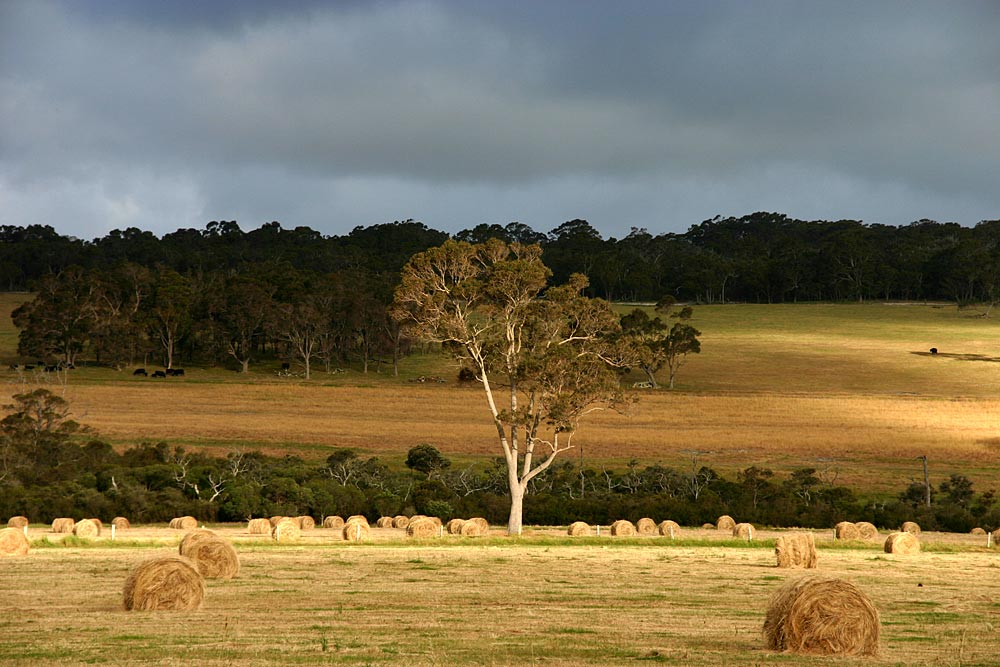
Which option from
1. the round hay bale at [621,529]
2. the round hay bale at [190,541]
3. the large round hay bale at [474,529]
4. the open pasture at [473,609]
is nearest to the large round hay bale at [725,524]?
the round hay bale at [621,529]

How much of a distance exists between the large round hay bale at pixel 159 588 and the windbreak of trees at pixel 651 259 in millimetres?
121723

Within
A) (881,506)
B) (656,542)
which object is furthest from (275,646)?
(881,506)

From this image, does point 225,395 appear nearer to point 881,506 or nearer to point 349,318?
point 349,318

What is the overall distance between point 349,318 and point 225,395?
85.7 ft

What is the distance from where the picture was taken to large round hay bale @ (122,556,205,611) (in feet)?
54.2

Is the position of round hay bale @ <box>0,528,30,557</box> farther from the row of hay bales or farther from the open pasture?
the row of hay bales

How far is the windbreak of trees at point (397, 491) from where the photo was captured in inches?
1811

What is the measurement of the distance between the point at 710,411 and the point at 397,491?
3641cm

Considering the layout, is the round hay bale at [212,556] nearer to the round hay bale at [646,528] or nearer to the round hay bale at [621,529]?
the round hay bale at [621,529]

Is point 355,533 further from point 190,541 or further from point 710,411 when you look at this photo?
point 710,411

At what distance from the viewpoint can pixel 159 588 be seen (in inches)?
651

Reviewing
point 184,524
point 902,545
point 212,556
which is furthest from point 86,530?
point 902,545

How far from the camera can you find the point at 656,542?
35.4m

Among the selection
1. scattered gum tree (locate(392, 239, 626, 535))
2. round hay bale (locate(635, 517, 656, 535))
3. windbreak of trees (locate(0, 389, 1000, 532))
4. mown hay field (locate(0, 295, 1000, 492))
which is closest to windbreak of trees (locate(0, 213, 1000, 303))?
mown hay field (locate(0, 295, 1000, 492))
